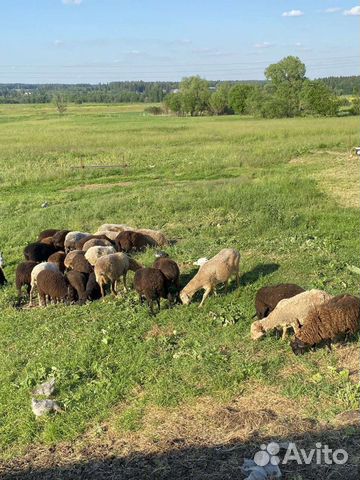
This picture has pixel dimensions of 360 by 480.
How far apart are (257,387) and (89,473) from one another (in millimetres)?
2561

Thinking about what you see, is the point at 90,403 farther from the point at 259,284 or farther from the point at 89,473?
the point at 259,284

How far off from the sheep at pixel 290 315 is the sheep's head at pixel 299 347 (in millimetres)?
367

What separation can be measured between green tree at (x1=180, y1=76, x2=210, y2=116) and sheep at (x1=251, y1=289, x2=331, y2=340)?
97242 mm

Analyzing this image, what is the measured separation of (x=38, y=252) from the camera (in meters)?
13.1

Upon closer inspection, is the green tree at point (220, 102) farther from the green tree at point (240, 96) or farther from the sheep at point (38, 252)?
the sheep at point (38, 252)

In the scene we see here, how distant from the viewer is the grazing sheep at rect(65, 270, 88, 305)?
10.7 m

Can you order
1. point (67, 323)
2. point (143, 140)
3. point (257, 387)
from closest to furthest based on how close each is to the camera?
point (257, 387)
point (67, 323)
point (143, 140)

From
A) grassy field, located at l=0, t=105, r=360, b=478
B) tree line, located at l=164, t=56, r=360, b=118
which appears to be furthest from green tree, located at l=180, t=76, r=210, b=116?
grassy field, located at l=0, t=105, r=360, b=478

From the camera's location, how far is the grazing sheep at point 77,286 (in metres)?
10.7

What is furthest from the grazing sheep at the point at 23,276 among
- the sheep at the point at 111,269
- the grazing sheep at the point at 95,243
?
the sheep at the point at 111,269

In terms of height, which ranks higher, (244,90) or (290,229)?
(244,90)

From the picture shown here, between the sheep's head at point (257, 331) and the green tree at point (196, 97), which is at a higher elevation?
the green tree at point (196, 97)

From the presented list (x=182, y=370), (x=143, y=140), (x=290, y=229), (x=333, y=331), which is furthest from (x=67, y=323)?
(x=143, y=140)

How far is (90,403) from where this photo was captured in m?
7.08
